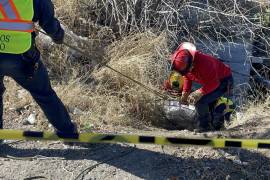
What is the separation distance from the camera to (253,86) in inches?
275

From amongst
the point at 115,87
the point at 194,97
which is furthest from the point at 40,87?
the point at 194,97

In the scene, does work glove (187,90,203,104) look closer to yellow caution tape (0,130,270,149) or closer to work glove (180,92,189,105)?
work glove (180,92,189,105)

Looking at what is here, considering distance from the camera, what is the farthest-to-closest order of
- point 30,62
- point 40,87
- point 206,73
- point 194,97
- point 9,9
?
point 194,97
point 206,73
point 40,87
point 30,62
point 9,9

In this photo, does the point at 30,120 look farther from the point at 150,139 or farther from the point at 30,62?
the point at 150,139

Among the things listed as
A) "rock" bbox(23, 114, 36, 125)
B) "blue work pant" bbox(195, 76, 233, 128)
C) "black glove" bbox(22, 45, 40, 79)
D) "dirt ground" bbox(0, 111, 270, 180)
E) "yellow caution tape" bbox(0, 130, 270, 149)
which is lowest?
"dirt ground" bbox(0, 111, 270, 180)

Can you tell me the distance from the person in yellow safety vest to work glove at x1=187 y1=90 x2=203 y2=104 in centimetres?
191

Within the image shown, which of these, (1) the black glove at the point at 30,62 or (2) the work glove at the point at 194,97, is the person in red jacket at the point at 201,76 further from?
(1) the black glove at the point at 30,62

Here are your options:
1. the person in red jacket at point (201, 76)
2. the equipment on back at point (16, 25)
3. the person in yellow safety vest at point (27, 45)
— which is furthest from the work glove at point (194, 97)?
the equipment on back at point (16, 25)

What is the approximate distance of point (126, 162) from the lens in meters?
4.25

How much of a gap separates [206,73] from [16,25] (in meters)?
2.40

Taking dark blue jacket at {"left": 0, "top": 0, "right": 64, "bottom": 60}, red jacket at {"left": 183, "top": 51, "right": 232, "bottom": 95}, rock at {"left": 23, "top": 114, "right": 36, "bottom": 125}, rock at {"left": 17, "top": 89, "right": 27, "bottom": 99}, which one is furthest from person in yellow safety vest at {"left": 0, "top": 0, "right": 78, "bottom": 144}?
red jacket at {"left": 183, "top": 51, "right": 232, "bottom": 95}

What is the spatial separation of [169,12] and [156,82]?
38.2 inches

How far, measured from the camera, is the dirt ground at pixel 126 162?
4109mm

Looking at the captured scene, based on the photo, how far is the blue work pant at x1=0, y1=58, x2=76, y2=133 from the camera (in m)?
3.79
